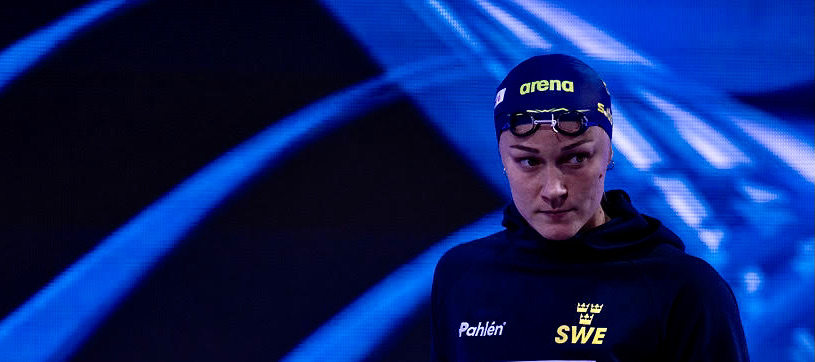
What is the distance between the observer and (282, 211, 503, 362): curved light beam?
9.77 feet

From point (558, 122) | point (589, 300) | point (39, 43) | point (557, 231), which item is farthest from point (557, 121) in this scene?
point (39, 43)

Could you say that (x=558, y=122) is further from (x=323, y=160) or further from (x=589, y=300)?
(x=323, y=160)

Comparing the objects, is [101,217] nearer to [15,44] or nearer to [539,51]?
[15,44]

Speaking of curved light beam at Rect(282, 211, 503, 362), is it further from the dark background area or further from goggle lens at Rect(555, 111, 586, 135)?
goggle lens at Rect(555, 111, 586, 135)

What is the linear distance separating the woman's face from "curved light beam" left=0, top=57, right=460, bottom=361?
1696 millimetres

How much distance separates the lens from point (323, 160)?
3.06 m

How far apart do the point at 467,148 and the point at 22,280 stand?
1542 mm

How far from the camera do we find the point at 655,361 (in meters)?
1.33

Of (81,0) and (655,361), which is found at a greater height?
(81,0)

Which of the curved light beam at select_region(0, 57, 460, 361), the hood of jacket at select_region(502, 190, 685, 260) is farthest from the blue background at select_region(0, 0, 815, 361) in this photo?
the hood of jacket at select_region(502, 190, 685, 260)

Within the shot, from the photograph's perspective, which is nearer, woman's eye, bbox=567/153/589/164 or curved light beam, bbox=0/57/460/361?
woman's eye, bbox=567/153/589/164

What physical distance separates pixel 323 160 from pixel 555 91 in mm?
1736

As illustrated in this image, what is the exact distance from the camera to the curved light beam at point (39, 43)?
118 inches

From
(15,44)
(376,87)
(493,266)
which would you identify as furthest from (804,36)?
(15,44)
